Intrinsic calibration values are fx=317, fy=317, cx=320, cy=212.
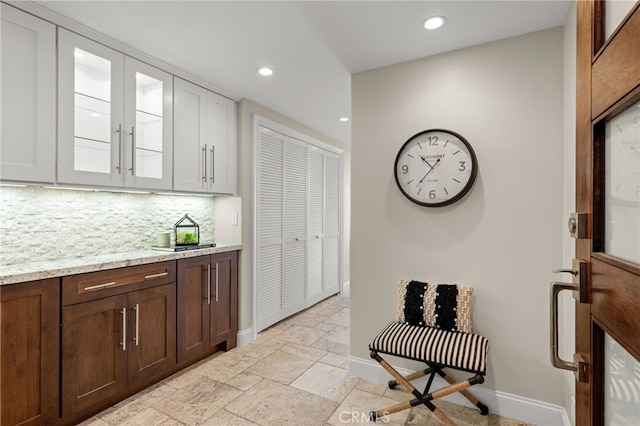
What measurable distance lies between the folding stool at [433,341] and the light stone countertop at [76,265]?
163 cm

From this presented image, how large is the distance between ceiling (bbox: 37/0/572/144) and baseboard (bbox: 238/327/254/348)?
2.40 metres

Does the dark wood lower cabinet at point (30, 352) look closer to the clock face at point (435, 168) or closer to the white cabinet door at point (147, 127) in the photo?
the white cabinet door at point (147, 127)

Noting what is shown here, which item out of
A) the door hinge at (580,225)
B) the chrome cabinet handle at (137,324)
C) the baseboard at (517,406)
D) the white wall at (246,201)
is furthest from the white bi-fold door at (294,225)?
the door hinge at (580,225)

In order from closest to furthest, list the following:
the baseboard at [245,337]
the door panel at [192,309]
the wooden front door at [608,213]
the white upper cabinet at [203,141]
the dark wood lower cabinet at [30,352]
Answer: the wooden front door at [608,213] < the dark wood lower cabinet at [30,352] < the door panel at [192,309] < the white upper cabinet at [203,141] < the baseboard at [245,337]

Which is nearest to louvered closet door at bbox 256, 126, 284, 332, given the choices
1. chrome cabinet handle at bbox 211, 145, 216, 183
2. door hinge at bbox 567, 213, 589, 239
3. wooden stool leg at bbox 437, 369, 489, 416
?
chrome cabinet handle at bbox 211, 145, 216, 183

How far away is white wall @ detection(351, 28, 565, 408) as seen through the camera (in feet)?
6.44

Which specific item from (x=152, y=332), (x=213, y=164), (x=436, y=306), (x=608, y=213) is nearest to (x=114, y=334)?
(x=152, y=332)

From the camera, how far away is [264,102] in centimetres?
335

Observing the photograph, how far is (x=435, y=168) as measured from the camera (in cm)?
223

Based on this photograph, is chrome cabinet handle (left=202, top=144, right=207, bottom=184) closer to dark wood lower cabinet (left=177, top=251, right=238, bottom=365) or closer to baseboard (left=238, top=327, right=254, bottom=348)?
dark wood lower cabinet (left=177, top=251, right=238, bottom=365)

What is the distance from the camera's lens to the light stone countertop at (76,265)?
1.65 m

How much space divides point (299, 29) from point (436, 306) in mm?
2009

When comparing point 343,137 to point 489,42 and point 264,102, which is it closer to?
point 264,102

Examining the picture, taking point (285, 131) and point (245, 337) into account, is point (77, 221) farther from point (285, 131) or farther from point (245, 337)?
point (285, 131)
